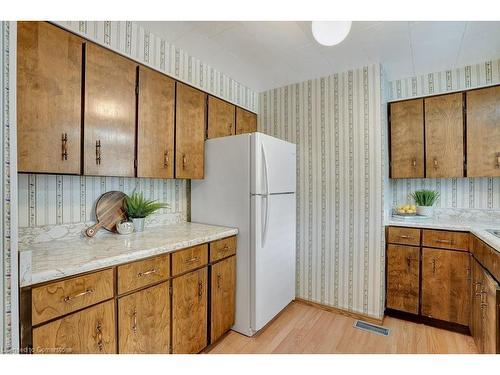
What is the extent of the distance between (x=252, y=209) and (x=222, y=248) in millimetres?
374

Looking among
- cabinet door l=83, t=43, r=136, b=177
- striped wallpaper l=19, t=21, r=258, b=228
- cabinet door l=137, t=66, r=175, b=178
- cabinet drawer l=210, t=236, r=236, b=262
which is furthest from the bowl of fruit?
cabinet door l=83, t=43, r=136, b=177

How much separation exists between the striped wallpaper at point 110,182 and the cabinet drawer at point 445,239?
218 centimetres

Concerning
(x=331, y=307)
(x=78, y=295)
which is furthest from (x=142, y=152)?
(x=331, y=307)

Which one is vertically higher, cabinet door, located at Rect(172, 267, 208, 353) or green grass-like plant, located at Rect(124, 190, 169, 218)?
green grass-like plant, located at Rect(124, 190, 169, 218)

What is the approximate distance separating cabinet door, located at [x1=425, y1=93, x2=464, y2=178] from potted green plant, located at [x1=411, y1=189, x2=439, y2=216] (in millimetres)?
205

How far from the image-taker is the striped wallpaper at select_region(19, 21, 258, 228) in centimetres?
147

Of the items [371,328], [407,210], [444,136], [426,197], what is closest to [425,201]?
[426,197]

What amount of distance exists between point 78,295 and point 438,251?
259 cm

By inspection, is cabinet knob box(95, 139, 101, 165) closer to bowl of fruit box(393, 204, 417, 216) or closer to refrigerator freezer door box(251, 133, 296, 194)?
refrigerator freezer door box(251, 133, 296, 194)

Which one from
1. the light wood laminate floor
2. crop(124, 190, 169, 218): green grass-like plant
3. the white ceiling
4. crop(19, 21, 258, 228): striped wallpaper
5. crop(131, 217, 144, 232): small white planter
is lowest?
the light wood laminate floor

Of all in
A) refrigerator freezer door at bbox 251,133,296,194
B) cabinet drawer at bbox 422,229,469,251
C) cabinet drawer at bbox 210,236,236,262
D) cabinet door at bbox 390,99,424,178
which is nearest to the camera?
cabinet drawer at bbox 210,236,236,262

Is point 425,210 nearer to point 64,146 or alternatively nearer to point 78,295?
point 78,295

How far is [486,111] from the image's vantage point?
2.22 metres
